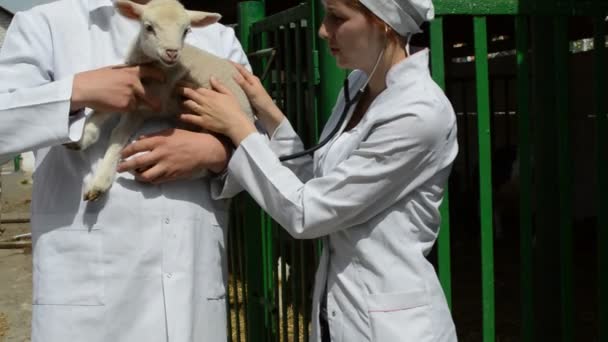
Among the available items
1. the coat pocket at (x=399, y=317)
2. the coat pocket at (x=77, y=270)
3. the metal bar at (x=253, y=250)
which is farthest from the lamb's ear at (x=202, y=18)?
the metal bar at (x=253, y=250)

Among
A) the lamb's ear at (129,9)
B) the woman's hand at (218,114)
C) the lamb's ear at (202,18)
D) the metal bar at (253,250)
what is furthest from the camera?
the metal bar at (253,250)

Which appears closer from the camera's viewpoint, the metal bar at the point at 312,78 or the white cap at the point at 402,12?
the white cap at the point at 402,12

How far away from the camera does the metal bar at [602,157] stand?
104 inches

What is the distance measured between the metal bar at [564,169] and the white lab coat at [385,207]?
82 centimetres

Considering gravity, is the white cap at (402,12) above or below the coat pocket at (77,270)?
above

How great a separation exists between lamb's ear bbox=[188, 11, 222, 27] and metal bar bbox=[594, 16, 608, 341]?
1283 millimetres

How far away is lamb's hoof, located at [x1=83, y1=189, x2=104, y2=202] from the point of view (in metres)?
2.09

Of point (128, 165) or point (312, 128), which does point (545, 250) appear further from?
point (128, 165)

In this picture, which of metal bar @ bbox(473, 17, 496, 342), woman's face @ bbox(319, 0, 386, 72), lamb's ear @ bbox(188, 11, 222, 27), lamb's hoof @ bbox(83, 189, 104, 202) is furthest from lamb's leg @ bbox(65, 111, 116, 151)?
metal bar @ bbox(473, 17, 496, 342)

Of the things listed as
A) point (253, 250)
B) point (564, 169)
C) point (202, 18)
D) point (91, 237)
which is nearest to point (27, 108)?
point (91, 237)

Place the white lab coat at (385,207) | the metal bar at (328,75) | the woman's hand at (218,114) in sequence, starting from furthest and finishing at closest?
1. the metal bar at (328,75)
2. the woman's hand at (218,114)
3. the white lab coat at (385,207)

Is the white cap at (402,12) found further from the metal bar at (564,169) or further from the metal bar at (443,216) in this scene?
the metal bar at (564,169)

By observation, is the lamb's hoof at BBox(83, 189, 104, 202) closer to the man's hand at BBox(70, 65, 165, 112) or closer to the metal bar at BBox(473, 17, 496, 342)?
the man's hand at BBox(70, 65, 165, 112)

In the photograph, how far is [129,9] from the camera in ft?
7.42
